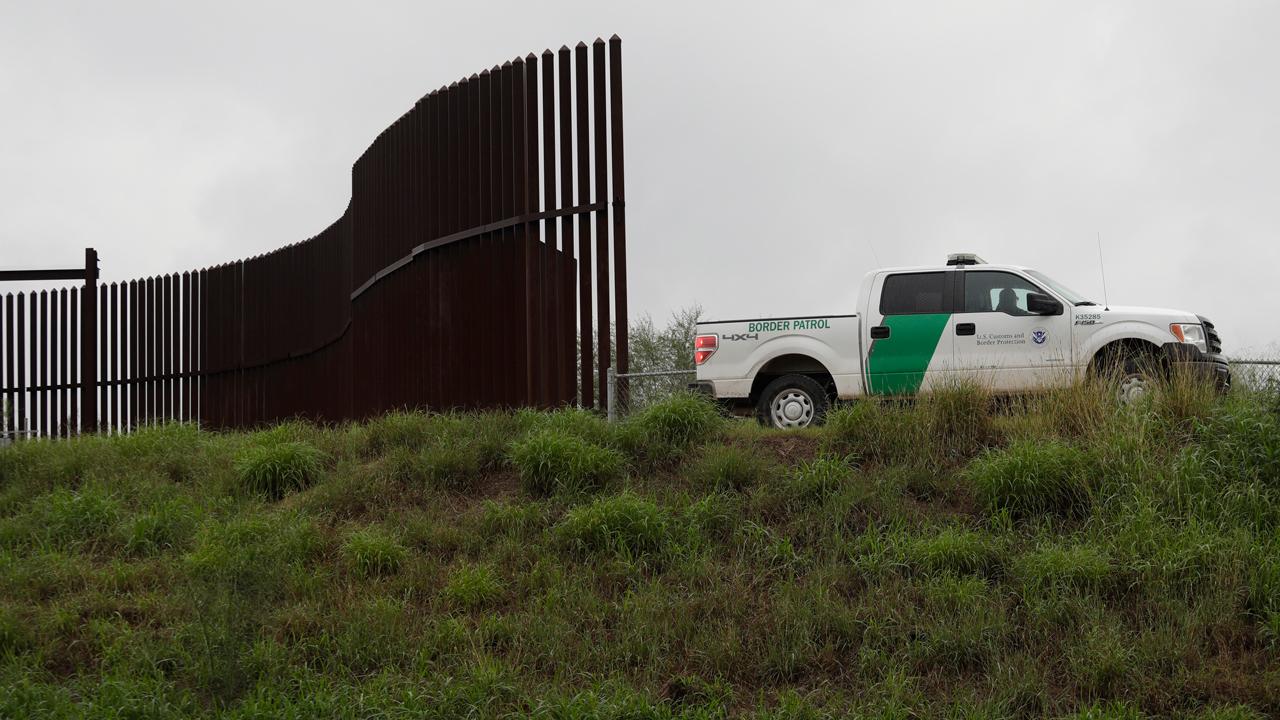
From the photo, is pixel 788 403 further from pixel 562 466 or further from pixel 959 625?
pixel 959 625

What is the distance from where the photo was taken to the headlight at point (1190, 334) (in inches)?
505

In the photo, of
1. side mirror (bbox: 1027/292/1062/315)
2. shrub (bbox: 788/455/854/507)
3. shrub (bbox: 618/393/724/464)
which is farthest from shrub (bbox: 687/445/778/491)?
side mirror (bbox: 1027/292/1062/315)

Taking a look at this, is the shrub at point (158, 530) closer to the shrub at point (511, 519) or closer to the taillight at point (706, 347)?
the shrub at point (511, 519)

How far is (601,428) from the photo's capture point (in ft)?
38.9

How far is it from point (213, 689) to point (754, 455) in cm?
527

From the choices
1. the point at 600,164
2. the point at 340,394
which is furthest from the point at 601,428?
the point at 340,394

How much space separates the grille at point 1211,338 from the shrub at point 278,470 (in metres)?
9.35

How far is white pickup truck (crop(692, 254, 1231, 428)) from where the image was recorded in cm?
1288

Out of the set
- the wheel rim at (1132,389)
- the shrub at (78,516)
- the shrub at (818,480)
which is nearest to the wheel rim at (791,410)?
the shrub at (818,480)

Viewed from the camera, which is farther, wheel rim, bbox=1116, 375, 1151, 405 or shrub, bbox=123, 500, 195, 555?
wheel rim, bbox=1116, 375, 1151, 405

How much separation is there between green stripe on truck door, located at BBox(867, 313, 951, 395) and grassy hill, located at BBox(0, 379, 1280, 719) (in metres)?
1.09

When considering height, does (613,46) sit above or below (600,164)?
above

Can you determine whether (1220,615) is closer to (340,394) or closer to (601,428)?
(601,428)

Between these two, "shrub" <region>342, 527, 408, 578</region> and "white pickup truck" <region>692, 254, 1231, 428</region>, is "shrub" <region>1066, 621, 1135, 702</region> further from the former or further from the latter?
"shrub" <region>342, 527, 408, 578</region>
